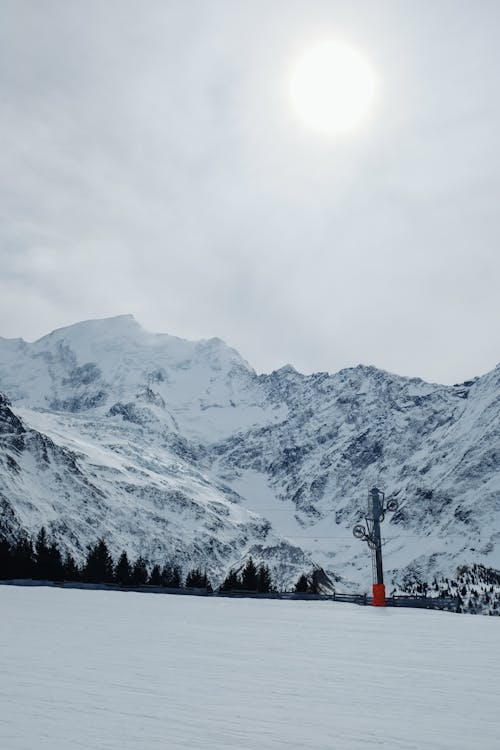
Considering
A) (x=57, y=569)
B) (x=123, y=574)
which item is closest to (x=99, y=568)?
(x=123, y=574)

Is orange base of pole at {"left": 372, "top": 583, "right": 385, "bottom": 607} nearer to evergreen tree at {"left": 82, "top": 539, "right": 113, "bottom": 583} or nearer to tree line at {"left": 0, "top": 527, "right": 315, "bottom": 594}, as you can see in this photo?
tree line at {"left": 0, "top": 527, "right": 315, "bottom": 594}

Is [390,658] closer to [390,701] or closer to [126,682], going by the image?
[390,701]

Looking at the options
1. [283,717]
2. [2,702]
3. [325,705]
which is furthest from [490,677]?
[2,702]

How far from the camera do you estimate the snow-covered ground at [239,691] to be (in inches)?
343

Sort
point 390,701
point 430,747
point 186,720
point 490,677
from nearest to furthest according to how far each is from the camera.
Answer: point 430,747 → point 186,720 → point 390,701 → point 490,677

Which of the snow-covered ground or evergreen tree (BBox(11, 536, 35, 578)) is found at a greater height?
evergreen tree (BBox(11, 536, 35, 578))

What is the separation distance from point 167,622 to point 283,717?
16888 millimetres

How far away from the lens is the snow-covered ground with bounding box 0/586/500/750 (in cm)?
872

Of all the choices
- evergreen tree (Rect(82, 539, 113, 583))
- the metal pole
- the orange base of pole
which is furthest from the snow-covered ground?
evergreen tree (Rect(82, 539, 113, 583))

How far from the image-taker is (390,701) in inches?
436

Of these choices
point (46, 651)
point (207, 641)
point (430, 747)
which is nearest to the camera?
point (430, 747)

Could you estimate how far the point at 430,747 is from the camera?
843cm

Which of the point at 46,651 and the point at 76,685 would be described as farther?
A: the point at 46,651

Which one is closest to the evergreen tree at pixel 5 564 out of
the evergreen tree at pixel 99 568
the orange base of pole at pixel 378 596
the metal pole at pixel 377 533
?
the evergreen tree at pixel 99 568
